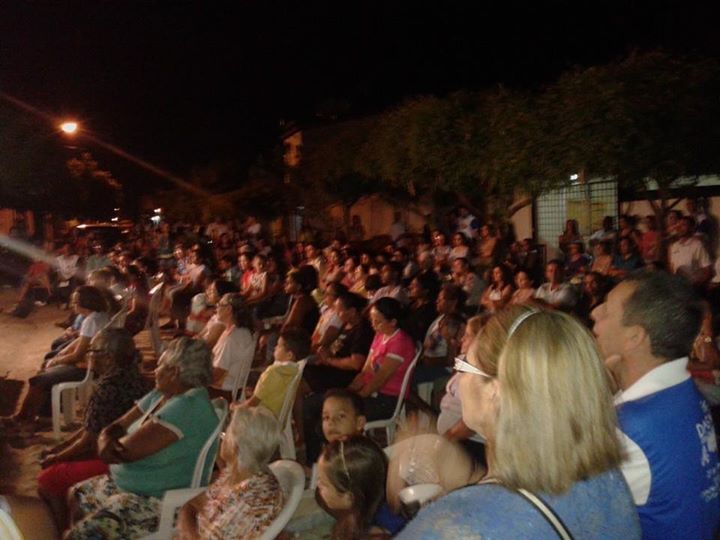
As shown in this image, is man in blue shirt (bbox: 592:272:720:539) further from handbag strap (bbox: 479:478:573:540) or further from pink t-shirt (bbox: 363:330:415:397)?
pink t-shirt (bbox: 363:330:415:397)

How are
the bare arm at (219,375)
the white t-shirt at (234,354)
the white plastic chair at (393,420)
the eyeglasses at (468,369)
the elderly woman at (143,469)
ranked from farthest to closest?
the white t-shirt at (234,354)
the bare arm at (219,375)
the white plastic chair at (393,420)
the elderly woman at (143,469)
the eyeglasses at (468,369)

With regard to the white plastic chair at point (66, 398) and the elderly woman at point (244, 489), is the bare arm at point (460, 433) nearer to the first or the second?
the elderly woman at point (244, 489)

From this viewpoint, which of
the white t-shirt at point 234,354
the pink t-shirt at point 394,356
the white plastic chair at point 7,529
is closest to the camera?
the white plastic chair at point 7,529

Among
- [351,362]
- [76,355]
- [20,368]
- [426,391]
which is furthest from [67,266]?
[426,391]

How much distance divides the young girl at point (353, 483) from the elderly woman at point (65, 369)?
4.80 metres

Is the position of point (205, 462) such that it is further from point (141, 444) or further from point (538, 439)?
point (538, 439)

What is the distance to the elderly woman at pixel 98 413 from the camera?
14.7 feet

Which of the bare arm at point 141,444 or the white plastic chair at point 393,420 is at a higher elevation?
the bare arm at point 141,444

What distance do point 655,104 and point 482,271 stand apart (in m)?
3.51

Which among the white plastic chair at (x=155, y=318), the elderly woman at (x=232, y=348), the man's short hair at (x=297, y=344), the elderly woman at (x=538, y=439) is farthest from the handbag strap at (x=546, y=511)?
the white plastic chair at (x=155, y=318)

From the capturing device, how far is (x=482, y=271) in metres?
12.0

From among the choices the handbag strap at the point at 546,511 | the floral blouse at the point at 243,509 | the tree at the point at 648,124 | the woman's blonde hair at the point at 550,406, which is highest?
the tree at the point at 648,124

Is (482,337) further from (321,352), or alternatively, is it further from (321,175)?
(321,175)

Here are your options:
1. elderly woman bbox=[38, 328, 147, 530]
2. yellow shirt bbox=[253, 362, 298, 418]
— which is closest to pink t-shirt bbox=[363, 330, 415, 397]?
yellow shirt bbox=[253, 362, 298, 418]
